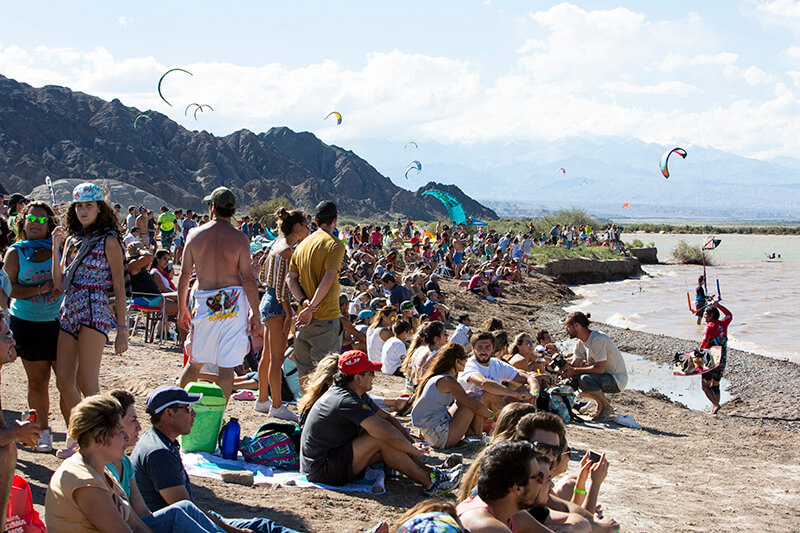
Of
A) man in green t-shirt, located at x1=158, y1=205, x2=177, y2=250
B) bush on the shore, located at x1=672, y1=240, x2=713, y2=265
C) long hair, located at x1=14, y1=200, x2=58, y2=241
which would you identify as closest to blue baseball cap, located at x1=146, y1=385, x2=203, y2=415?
long hair, located at x1=14, y1=200, x2=58, y2=241

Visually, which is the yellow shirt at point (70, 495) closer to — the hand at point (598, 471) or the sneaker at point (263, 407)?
the hand at point (598, 471)

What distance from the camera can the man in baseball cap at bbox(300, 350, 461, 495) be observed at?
4625 millimetres

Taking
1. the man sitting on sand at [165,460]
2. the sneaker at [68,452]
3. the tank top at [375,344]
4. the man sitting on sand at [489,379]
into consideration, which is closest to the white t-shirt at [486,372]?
the man sitting on sand at [489,379]

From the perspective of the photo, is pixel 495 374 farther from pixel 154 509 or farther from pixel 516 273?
pixel 516 273

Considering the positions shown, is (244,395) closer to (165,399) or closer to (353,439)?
(353,439)

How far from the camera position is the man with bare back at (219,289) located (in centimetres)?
497

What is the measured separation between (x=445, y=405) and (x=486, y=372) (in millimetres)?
746

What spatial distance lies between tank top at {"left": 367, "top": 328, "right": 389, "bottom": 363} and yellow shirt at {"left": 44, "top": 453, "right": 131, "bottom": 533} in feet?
20.2

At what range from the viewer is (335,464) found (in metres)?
4.72

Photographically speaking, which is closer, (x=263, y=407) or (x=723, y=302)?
(x=263, y=407)

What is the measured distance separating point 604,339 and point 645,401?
259 centimetres

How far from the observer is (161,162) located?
64.9 meters

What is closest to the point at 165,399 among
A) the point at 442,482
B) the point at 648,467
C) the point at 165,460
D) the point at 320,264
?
the point at 165,460

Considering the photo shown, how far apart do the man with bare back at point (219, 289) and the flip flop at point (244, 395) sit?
1.72 meters
